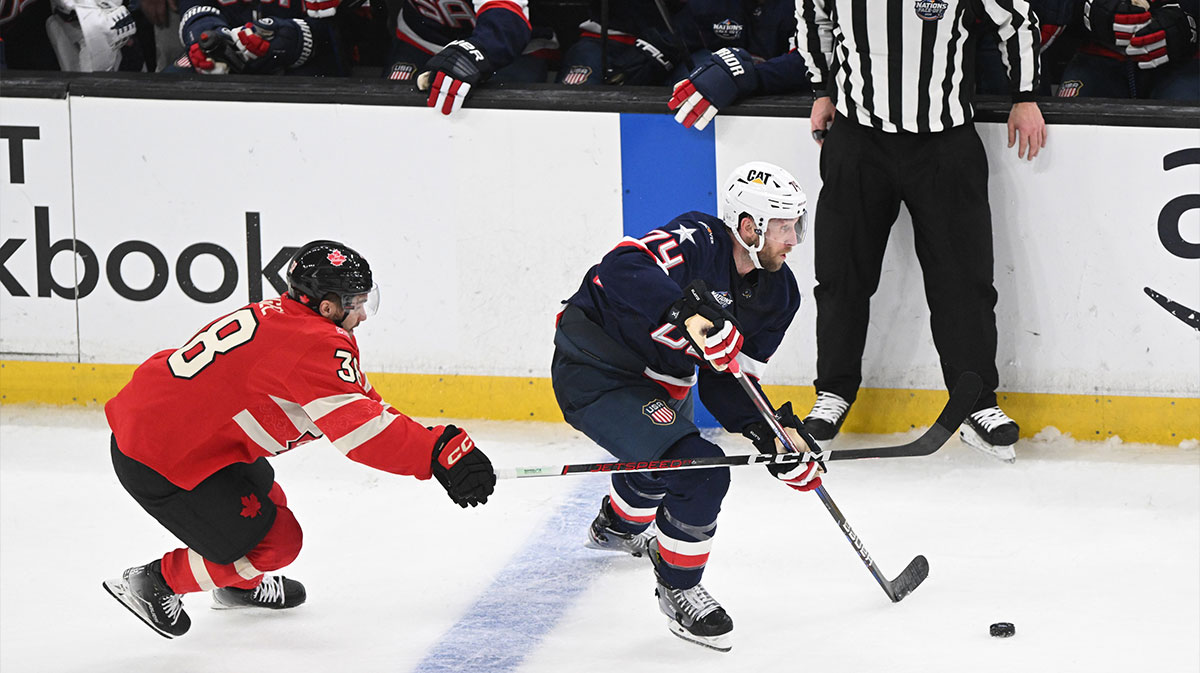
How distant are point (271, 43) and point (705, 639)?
2.53 meters

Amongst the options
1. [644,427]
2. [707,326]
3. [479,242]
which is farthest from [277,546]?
[479,242]

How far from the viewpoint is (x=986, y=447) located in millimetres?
4086

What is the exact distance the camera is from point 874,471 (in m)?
4.08

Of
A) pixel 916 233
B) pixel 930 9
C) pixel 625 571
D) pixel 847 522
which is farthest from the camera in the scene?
pixel 916 233

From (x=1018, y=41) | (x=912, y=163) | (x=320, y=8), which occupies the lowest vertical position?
(x=912, y=163)

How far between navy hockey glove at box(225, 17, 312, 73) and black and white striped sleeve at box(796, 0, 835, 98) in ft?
5.22

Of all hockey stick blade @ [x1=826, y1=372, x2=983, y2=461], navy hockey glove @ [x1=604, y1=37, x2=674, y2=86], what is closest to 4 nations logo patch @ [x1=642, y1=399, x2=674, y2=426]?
hockey stick blade @ [x1=826, y1=372, x2=983, y2=461]

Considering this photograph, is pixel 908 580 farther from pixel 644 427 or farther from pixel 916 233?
pixel 916 233

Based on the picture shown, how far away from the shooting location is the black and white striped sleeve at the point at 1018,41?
3941mm

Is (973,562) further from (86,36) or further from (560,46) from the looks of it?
(86,36)

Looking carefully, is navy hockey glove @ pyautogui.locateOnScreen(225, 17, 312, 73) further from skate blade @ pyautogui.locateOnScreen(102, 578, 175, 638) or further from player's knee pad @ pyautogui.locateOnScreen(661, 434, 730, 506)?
player's knee pad @ pyautogui.locateOnScreen(661, 434, 730, 506)

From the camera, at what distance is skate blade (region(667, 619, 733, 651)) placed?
3010 millimetres

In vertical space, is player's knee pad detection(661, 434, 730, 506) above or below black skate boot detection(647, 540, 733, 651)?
above

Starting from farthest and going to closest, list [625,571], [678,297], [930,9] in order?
[930,9]
[625,571]
[678,297]
